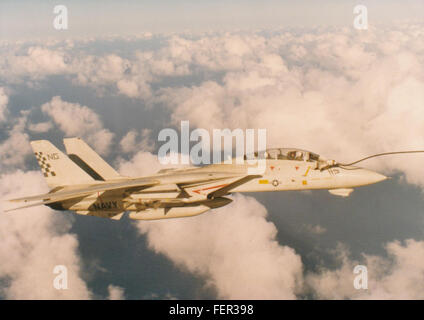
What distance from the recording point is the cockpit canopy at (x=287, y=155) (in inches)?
406

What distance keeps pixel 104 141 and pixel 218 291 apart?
79533 mm

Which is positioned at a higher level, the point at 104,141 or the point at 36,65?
the point at 36,65

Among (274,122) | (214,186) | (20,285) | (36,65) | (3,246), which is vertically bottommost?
(20,285)

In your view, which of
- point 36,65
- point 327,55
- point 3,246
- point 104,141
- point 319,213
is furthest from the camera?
point 327,55

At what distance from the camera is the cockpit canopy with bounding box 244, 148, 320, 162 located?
1030 centimetres

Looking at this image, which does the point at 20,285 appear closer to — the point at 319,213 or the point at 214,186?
the point at 214,186

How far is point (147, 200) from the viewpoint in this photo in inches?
412

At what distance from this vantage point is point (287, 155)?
1038 cm

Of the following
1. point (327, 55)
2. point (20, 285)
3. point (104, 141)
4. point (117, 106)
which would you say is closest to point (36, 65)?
point (117, 106)
